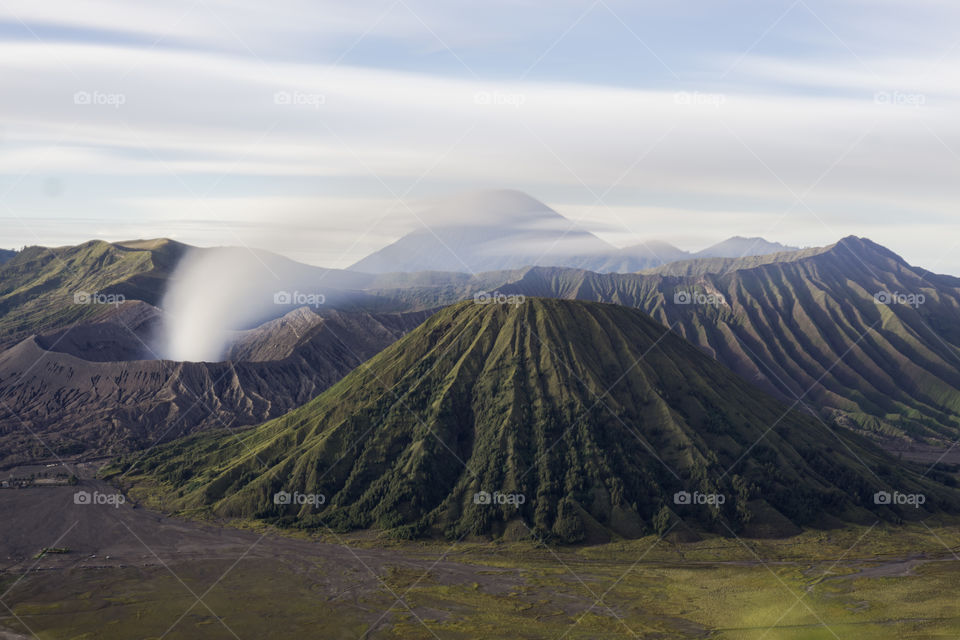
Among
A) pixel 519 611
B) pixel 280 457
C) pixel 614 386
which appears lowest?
pixel 519 611

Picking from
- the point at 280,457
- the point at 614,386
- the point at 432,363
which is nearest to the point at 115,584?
the point at 280,457

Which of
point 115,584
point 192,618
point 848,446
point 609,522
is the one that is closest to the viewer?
point 192,618

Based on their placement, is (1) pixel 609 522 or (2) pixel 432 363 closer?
(1) pixel 609 522

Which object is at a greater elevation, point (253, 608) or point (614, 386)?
point (614, 386)

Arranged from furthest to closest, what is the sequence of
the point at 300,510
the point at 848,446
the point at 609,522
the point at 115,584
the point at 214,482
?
the point at 848,446 < the point at 214,482 < the point at 300,510 < the point at 609,522 < the point at 115,584

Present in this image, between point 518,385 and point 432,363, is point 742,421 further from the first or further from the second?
point 432,363

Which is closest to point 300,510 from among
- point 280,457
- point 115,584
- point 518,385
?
point 280,457
